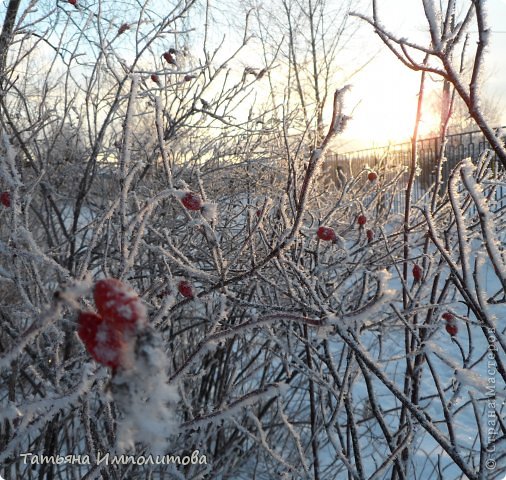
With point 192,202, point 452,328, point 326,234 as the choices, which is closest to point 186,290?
point 192,202

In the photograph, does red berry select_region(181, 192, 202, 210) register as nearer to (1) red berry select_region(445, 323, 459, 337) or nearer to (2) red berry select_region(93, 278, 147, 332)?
(2) red berry select_region(93, 278, 147, 332)

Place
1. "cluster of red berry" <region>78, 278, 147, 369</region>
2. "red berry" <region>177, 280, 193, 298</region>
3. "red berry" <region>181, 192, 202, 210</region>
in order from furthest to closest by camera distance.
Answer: "red berry" <region>177, 280, 193, 298</region> < "red berry" <region>181, 192, 202, 210</region> < "cluster of red berry" <region>78, 278, 147, 369</region>

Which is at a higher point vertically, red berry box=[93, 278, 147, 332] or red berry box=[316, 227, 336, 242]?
red berry box=[93, 278, 147, 332]

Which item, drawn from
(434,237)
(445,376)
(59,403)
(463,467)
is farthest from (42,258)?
(445,376)

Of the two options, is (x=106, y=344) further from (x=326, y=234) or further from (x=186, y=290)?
(x=326, y=234)

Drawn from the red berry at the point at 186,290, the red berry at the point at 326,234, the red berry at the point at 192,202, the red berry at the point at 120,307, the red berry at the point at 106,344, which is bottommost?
the red berry at the point at 186,290

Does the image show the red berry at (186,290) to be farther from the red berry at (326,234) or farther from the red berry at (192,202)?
the red berry at (326,234)

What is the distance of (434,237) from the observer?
0.92 m

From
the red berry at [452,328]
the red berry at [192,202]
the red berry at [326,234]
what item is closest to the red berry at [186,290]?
the red berry at [192,202]

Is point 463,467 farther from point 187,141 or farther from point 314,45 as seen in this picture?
point 314,45

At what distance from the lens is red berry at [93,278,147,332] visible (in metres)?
0.40

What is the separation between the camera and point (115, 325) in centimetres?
41

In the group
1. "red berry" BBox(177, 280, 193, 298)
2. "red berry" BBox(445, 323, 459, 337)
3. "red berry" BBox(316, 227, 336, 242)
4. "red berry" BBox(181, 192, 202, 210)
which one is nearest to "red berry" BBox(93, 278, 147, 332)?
"red berry" BBox(181, 192, 202, 210)

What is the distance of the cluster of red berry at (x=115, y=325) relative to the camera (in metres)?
0.39
